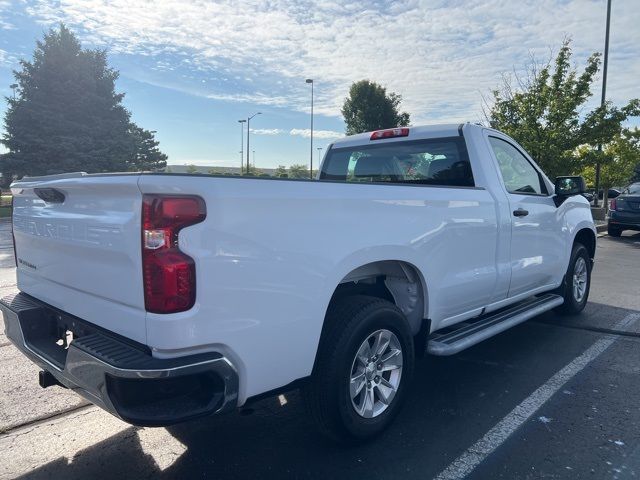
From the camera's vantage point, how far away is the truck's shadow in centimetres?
274

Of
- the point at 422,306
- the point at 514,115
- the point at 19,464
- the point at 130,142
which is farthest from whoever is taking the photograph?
the point at 130,142

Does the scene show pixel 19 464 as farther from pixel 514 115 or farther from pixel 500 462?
pixel 514 115

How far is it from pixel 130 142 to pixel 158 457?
31.5m

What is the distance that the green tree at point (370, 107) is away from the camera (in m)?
44.0

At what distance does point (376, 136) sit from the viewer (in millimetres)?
4590

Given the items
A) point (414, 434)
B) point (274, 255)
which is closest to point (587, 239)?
point (414, 434)

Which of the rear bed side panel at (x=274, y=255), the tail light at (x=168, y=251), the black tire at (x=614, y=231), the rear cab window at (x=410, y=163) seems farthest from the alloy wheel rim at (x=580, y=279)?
the black tire at (x=614, y=231)

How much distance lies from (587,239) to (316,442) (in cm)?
457

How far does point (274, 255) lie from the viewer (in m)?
2.32

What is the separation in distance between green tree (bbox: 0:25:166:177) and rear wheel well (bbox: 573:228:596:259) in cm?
2861

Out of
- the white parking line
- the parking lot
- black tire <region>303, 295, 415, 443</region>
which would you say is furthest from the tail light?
the white parking line

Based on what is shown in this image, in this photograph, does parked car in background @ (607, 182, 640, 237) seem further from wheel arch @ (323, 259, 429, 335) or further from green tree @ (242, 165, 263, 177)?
wheel arch @ (323, 259, 429, 335)

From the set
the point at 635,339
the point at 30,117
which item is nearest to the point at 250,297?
the point at 635,339

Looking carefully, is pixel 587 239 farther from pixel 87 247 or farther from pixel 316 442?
pixel 87 247
